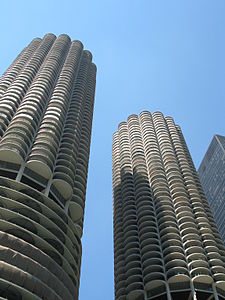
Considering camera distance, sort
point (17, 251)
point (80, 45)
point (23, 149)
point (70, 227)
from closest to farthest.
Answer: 1. point (17, 251)
2. point (70, 227)
3. point (23, 149)
4. point (80, 45)

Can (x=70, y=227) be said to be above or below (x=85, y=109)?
below

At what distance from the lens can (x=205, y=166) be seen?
17962 cm

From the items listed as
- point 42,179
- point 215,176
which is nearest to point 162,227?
point 42,179

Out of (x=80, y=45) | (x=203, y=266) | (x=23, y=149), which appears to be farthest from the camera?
(x=80, y=45)

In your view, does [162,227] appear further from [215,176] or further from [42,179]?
[215,176]

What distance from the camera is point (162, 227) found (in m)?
89.6

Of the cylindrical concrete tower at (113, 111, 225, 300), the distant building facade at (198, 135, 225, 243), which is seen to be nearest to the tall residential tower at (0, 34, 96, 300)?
the cylindrical concrete tower at (113, 111, 225, 300)

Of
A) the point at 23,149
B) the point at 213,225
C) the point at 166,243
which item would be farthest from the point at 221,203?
the point at 23,149

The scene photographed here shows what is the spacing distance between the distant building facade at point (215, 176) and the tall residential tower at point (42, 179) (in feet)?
239

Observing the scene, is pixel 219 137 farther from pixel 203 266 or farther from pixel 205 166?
pixel 203 266

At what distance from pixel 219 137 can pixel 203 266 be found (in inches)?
4142

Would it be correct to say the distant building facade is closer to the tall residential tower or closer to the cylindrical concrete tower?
the cylindrical concrete tower

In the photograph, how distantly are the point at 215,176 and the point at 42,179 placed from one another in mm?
115856

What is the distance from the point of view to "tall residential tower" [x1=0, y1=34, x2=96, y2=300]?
45406 mm
